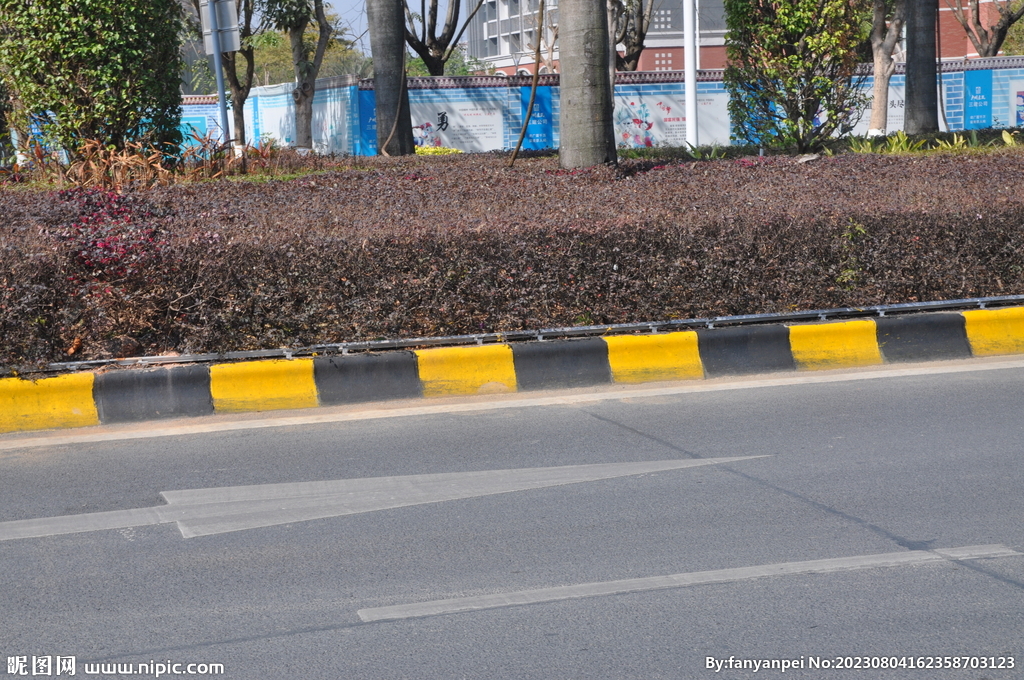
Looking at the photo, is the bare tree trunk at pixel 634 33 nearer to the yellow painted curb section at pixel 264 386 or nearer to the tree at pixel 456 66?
the yellow painted curb section at pixel 264 386

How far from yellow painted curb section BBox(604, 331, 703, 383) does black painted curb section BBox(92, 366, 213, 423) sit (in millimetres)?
2287

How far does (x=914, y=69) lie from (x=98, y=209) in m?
11.4

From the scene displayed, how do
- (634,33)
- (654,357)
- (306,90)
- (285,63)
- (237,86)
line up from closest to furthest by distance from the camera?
1. (654,357)
2. (306,90)
3. (237,86)
4. (634,33)
5. (285,63)

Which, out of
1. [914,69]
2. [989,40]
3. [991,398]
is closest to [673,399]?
[991,398]

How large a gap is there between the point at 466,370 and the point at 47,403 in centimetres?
220

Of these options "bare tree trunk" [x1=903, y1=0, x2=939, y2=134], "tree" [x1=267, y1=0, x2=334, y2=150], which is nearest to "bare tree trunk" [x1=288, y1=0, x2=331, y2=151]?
"tree" [x1=267, y1=0, x2=334, y2=150]

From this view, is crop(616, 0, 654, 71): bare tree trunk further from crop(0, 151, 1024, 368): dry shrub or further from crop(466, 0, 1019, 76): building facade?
crop(0, 151, 1024, 368): dry shrub

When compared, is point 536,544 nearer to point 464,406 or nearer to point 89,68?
point 464,406

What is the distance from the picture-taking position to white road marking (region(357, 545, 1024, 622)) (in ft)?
11.5

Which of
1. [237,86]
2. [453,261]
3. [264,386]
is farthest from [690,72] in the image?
[264,386]

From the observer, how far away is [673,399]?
6102 millimetres

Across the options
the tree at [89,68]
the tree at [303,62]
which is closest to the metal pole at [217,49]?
the tree at [89,68]

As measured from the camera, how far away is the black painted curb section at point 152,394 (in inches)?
228

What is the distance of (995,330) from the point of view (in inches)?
277
